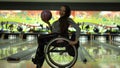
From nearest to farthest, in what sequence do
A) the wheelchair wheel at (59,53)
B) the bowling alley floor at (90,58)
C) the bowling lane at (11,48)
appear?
the wheelchair wheel at (59,53) < the bowling alley floor at (90,58) < the bowling lane at (11,48)

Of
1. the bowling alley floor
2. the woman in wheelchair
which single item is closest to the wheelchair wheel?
the woman in wheelchair

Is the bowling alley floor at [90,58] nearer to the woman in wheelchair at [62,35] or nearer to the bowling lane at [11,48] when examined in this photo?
the bowling lane at [11,48]

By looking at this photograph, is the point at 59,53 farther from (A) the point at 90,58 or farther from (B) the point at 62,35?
(A) the point at 90,58

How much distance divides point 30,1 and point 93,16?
4.61 metres

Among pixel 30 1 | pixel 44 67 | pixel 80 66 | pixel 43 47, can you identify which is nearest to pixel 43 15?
pixel 43 47

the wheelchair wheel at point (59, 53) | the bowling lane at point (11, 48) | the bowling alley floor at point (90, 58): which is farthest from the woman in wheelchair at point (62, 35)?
the bowling lane at point (11, 48)

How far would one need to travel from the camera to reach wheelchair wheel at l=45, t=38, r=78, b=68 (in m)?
4.91

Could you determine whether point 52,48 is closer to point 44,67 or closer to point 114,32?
point 44,67

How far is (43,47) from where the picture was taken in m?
4.95

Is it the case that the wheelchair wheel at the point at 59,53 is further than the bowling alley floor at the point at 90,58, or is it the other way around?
the bowling alley floor at the point at 90,58

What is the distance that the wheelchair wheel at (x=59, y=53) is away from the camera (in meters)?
4.91

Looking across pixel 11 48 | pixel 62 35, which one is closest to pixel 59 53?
pixel 62 35

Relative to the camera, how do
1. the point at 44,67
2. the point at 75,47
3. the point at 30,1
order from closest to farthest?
the point at 75,47 < the point at 44,67 < the point at 30,1

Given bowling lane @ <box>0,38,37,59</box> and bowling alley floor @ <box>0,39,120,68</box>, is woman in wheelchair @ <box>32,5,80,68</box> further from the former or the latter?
bowling lane @ <box>0,38,37,59</box>
